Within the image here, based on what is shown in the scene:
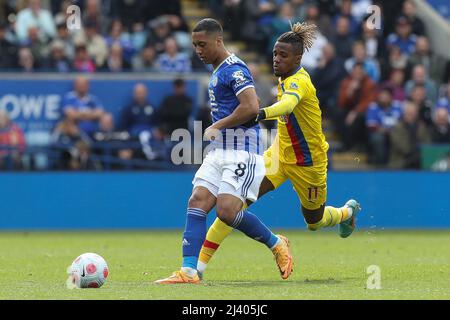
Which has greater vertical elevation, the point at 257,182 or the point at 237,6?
the point at 237,6

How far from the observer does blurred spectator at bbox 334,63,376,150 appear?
20.4 m

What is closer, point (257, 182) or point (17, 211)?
point (257, 182)

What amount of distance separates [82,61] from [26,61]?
970 mm

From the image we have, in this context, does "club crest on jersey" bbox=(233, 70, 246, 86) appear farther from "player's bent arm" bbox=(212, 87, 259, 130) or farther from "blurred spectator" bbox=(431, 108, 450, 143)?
"blurred spectator" bbox=(431, 108, 450, 143)

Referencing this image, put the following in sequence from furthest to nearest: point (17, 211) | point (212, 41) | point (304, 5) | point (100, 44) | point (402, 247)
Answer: point (304, 5)
point (100, 44)
point (17, 211)
point (402, 247)
point (212, 41)

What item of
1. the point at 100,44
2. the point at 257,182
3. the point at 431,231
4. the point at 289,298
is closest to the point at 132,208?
the point at 100,44

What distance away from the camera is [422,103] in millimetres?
20750

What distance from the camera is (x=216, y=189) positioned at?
10.6 m

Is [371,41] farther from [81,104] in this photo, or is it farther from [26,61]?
[26,61]

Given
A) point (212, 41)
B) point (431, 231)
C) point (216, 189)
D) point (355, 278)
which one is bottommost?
point (431, 231)

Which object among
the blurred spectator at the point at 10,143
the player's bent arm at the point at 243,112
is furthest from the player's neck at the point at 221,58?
the blurred spectator at the point at 10,143

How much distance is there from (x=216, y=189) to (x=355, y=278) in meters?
1.58

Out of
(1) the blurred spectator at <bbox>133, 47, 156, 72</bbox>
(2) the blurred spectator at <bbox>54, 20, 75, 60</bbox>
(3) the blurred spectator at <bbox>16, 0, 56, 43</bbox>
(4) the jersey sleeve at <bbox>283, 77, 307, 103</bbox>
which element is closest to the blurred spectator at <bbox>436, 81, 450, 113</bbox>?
(1) the blurred spectator at <bbox>133, 47, 156, 72</bbox>
